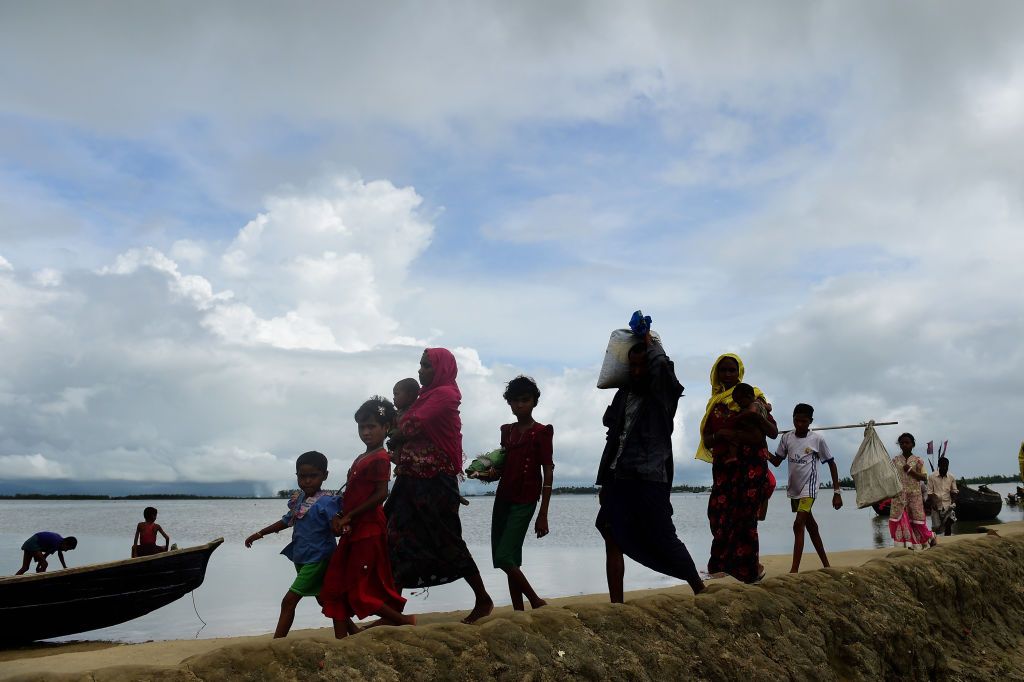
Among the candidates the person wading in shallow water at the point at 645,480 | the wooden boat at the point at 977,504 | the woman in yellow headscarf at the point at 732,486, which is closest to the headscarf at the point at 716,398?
the woman in yellow headscarf at the point at 732,486

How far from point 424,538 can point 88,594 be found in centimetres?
569

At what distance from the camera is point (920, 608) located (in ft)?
21.0

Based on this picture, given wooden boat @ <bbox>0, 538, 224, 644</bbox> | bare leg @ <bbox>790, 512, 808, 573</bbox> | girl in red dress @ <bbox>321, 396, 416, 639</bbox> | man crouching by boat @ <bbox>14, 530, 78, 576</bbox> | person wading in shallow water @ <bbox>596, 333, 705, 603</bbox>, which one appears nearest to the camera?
Result: girl in red dress @ <bbox>321, 396, 416, 639</bbox>

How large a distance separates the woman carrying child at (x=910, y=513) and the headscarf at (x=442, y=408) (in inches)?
255

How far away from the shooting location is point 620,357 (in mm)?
5012

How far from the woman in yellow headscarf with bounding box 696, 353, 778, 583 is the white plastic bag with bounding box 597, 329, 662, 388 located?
1383 mm

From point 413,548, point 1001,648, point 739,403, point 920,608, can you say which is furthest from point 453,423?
point 1001,648

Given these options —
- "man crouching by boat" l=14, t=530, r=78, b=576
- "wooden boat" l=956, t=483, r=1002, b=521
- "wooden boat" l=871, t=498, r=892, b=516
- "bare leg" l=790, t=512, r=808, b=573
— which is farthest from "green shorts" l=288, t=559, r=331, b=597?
"wooden boat" l=956, t=483, r=1002, b=521

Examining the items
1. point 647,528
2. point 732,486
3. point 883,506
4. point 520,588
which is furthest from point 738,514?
point 883,506

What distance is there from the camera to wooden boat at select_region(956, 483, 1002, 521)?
78.3ft

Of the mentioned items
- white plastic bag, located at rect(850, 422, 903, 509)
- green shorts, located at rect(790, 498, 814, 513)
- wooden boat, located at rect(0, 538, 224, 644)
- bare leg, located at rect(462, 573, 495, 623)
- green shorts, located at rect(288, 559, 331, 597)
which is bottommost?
wooden boat, located at rect(0, 538, 224, 644)

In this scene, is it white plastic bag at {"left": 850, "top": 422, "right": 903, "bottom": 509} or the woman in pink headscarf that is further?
white plastic bag at {"left": 850, "top": 422, "right": 903, "bottom": 509}

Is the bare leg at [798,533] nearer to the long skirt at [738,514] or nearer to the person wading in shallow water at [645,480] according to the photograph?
the long skirt at [738,514]

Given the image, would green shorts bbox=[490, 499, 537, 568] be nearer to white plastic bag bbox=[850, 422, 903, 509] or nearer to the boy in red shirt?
the boy in red shirt
